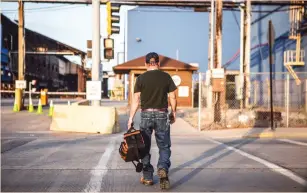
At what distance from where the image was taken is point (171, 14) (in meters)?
47.2

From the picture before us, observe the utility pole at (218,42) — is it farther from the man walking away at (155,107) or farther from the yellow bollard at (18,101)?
the yellow bollard at (18,101)

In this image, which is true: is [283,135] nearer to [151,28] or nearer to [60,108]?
[60,108]

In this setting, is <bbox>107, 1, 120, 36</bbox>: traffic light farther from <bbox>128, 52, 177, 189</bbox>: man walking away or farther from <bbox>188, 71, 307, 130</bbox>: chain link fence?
<bbox>128, 52, 177, 189</bbox>: man walking away

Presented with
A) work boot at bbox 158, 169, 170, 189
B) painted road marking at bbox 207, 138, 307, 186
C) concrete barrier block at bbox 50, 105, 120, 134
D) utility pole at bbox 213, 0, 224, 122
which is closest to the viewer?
work boot at bbox 158, 169, 170, 189

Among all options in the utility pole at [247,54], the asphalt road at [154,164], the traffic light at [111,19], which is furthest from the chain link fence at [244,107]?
the asphalt road at [154,164]

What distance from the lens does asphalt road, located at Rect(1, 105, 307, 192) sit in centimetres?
516

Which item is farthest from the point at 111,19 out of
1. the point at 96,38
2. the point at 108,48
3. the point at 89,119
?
the point at 89,119

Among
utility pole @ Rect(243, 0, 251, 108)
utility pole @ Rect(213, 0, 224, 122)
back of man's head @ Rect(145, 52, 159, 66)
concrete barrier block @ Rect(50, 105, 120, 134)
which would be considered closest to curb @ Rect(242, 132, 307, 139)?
utility pole @ Rect(213, 0, 224, 122)

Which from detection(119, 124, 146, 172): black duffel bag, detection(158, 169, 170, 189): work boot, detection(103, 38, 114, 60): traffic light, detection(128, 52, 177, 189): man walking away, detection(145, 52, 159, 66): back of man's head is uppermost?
detection(103, 38, 114, 60): traffic light

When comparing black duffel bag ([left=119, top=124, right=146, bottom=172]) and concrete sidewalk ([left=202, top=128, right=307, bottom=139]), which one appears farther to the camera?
concrete sidewalk ([left=202, top=128, right=307, bottom=139])

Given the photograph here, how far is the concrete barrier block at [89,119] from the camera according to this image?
12.5 meters

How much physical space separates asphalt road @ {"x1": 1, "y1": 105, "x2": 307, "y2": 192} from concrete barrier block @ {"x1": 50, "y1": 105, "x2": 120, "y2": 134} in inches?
89.8

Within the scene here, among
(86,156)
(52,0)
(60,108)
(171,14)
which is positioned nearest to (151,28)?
(171,14)

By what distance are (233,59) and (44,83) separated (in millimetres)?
33216
